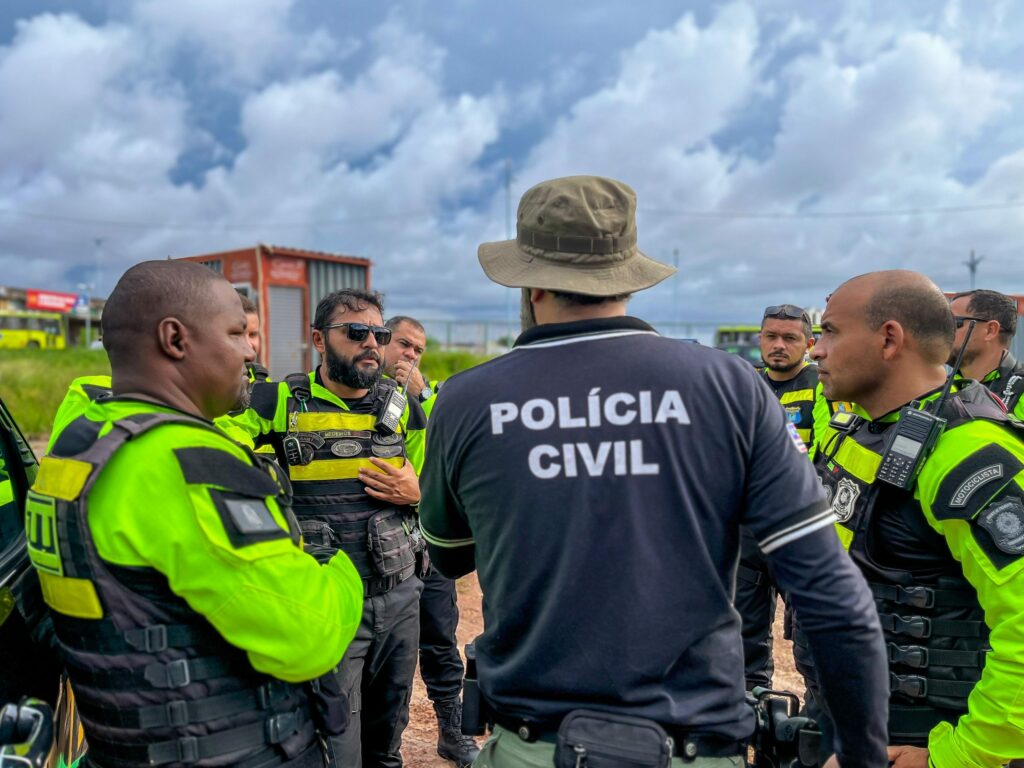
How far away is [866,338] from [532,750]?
1.51 meters

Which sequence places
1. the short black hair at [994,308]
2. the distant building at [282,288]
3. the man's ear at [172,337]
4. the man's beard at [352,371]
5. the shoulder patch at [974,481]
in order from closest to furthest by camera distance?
the man's ear at [172,337], the shoulder patch at [974,481], the man's beard at [352,371], the short black hair at [994,308], the distant building at [282,288]

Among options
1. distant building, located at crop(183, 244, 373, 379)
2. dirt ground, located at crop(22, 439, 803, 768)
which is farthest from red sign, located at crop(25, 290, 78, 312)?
dirt ground, located at crop(22, 439, 803, 768)

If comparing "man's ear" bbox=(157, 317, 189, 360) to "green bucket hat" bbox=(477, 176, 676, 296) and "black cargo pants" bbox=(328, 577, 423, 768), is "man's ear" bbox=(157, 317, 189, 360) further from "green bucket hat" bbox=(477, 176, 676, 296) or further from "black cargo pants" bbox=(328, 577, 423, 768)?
"black cargo pants" bbox=(328, 577, 423, 768)

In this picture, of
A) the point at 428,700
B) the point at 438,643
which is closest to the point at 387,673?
the point at 438,643

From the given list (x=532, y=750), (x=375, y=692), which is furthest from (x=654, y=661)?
(x=375, y=692)

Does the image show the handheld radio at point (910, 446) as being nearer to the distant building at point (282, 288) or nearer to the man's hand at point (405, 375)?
the man's hand at point (405, 375)

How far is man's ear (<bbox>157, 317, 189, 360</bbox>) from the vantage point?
1.65 metres

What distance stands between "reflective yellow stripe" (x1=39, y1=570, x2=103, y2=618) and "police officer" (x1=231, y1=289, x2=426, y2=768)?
4.87ft

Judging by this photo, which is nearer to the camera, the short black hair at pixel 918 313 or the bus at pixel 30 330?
the short black hair at pixel 918 313

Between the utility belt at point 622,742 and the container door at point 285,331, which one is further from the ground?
the container door at point 285,331

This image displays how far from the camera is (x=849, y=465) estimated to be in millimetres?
2146

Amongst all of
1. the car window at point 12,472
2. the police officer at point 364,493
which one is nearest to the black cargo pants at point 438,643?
the police officer at point 364,493

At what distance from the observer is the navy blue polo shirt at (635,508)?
143 centimetres

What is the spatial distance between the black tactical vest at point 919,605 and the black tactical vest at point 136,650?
64.1 inches
